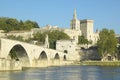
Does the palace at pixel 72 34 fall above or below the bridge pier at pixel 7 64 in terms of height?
above

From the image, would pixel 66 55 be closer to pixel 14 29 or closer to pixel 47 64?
pixel 47 64

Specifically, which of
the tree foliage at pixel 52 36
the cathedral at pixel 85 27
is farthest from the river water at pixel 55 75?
the cathedral at pixel 85 27

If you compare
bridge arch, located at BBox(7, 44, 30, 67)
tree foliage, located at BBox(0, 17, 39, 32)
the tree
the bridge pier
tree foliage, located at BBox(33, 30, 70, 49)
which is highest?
tree foliage, located at BBox(0, 17, 39, 32)

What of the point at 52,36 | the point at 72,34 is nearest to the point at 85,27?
the point at 72,34

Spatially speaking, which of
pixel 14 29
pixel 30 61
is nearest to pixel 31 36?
pixel 14 29

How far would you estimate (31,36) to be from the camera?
413ft

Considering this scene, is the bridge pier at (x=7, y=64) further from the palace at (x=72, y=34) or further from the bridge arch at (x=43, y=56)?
the palace at (x=72, y=34)

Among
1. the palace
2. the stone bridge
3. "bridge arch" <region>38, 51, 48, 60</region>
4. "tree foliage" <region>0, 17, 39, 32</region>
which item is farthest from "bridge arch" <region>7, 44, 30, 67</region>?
"tree foliage" <region>0, 17, 39, 32</region>

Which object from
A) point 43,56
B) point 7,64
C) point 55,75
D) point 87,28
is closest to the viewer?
point 55,75

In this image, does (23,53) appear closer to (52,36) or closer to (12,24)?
(52,36)

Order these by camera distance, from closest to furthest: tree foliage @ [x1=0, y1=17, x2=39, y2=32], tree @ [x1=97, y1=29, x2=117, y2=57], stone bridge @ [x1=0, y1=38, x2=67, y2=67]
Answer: stone bridge @ [x1=0, y1=38, x2=67, y2=67], tree @ [x1=97, y1=29, x2=117, y2=57], tree foliage @ [x1=0, y1=17, x2=39, y2=32]

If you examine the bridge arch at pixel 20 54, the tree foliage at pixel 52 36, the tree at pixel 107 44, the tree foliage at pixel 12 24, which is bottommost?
the bridge arch at pixel 20 54

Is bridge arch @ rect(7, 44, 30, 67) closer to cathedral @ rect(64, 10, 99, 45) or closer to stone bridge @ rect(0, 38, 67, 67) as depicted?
stone bridge @ rect(0, 38, 67, 67)

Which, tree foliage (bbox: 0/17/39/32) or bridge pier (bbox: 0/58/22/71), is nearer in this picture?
bridge pier (bbox: 0/58/22/71)
